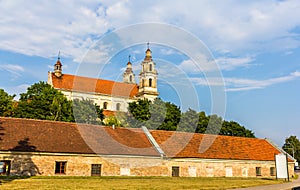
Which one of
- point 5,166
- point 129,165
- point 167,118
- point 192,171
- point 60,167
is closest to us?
point 5,166

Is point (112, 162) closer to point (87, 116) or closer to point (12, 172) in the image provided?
point (12, 172)

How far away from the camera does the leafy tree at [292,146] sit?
82438 mm

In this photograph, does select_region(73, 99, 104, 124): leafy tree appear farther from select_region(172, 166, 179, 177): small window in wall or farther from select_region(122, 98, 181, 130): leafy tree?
select_region(172, 166, 179, 177): small window in wall

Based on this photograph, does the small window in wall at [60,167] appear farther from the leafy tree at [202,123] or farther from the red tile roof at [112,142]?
the leafy tree at [202,123]

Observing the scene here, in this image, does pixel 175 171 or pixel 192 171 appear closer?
pixel 175 171

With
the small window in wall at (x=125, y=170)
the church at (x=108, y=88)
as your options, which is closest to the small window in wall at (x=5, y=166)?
the small window in wall at (x=125, y=170)

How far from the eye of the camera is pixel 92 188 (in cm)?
1584

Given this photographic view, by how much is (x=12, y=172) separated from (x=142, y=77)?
54.3 metres

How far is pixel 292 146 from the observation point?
83250 mm

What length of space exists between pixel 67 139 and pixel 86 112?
75.3ft

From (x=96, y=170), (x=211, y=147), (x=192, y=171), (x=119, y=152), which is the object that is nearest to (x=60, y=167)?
(x=96, y=170)

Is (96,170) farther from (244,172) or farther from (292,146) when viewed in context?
(292,146)

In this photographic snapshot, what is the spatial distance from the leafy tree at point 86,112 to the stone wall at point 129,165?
20.6 meters

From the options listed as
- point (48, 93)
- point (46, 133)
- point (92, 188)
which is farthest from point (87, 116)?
point (92, 188)
